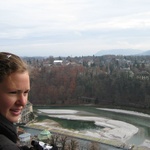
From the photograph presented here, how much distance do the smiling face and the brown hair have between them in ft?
0.04

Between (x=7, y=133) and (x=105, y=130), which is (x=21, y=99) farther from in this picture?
(x=105, y=130)

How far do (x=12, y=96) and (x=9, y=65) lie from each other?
3.0 inches

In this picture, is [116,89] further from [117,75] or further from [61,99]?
[61,99]

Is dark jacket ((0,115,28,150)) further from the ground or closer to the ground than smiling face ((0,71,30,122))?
closer to the ground

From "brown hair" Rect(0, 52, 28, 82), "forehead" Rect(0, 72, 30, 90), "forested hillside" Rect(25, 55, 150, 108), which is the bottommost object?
"forested hillside" Rect(25, 55, 150, 108)

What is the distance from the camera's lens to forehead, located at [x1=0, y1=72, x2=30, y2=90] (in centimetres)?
65

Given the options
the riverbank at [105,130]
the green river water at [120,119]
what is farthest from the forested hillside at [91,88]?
the riverbank at [105,130]

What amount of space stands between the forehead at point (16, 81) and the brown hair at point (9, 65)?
0.01 metres

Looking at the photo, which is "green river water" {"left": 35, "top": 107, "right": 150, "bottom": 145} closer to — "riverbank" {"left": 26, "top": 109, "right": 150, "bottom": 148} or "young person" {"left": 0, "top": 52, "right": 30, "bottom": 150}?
"riverbank" {"left": 26, "top": 109, "right": 150, "bottom": 148}

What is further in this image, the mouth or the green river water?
the green river water

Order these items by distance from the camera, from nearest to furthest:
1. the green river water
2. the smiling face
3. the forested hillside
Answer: the smiling face < the green river water < the forested hillside

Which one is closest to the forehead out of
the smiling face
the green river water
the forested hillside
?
the smiling face

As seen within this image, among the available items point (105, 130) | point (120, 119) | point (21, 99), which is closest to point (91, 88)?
point (120, 119)

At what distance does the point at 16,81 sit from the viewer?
661 millimetres
